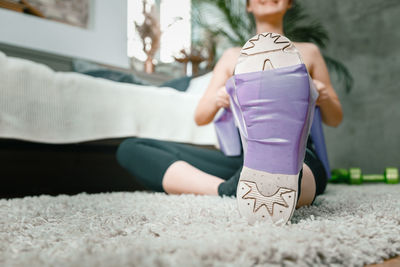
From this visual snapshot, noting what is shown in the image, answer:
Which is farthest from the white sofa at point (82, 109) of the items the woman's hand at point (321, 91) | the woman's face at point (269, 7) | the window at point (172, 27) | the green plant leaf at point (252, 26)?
the window at point (172, 27)

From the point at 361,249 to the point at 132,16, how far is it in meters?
2.82

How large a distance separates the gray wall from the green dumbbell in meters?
0.51

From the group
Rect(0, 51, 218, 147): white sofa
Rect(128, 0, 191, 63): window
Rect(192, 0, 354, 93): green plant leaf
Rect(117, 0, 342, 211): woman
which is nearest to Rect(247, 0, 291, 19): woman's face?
A: Rect(117, 0, 342, 211): woman

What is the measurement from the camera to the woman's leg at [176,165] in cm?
75

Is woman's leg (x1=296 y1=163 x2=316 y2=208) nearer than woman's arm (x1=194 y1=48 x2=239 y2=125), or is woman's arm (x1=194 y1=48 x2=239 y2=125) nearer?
woman's leg (x1=296 y1=163 x2=316 y2=208)

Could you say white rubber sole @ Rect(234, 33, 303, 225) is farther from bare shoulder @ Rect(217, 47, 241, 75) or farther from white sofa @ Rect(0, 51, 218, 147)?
white sofa @ Rect(0, 51, 218, 147)

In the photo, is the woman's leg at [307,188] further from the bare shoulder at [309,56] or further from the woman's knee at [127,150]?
the woman's knee at [127,150]

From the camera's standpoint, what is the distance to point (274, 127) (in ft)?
1.39

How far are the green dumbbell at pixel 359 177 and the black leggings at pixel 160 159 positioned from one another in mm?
801

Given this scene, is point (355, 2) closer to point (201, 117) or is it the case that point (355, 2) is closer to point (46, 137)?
point (201, 117)

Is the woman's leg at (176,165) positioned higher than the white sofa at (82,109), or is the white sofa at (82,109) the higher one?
the white sofa at (82,109)

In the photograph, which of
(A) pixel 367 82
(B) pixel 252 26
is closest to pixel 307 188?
(A) pixel 367 82

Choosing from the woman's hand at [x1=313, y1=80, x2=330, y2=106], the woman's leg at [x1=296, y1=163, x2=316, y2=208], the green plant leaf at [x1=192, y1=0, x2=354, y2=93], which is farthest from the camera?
the green plant leaf at [x1=192, y1=0, x2=354, y2=93]

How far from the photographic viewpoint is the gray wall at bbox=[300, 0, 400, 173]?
1.89 metres
